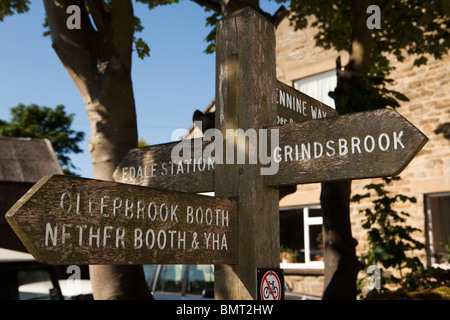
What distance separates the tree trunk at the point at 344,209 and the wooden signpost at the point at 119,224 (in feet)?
11.8

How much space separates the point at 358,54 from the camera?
6027 mm

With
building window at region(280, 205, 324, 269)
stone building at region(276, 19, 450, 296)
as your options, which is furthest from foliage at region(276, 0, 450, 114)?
building window at region(280, 205, 324, 269)

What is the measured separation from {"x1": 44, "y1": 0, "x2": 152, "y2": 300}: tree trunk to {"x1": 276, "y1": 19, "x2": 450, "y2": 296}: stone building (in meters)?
5.49

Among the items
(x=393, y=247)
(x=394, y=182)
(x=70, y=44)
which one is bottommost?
(x=393, y=247)

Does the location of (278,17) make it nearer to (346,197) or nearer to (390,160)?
(346,197)

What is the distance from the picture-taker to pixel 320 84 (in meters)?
12.1

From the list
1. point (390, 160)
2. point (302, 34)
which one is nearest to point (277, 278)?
point (390, 160)

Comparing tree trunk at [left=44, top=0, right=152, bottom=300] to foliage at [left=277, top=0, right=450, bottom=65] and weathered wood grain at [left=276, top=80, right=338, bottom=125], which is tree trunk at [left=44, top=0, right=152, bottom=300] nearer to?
weathered wood grain at [left=276, top=80, right=338, bottom=125]

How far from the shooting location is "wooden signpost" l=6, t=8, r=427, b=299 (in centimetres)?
173

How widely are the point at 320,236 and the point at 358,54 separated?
21.5 feet

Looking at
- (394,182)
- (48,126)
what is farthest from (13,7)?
(48,126)

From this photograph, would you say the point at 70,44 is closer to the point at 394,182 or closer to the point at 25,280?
the point at 25,280

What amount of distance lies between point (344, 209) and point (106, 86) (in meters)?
2.94
